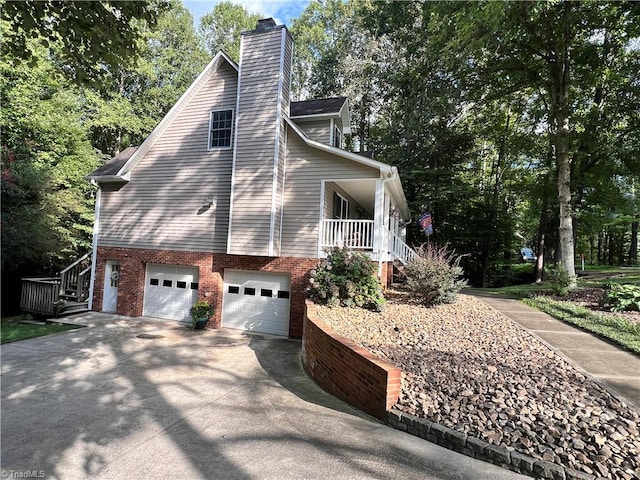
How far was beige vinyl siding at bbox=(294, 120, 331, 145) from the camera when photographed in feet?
38.7

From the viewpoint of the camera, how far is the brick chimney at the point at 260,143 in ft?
32.4

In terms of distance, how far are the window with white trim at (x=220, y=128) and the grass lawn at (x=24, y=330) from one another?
23.2 feet

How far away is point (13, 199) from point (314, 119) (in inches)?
445

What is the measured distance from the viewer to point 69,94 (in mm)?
17703

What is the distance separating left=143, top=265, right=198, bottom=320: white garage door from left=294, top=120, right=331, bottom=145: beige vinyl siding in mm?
6267

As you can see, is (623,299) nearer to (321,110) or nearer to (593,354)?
(593,354)

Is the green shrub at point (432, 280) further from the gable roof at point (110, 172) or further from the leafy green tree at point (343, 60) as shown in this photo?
the leafy green tree at point (343, 60)

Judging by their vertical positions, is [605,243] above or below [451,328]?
above

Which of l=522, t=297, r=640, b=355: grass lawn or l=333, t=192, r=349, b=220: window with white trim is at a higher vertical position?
l=333, t=192, r=349, b=220: window with white trim

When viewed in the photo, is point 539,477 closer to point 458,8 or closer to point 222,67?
point 222,67

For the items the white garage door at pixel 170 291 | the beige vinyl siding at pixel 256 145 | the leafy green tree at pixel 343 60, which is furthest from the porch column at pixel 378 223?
the leafy green tree at pixel 343 60

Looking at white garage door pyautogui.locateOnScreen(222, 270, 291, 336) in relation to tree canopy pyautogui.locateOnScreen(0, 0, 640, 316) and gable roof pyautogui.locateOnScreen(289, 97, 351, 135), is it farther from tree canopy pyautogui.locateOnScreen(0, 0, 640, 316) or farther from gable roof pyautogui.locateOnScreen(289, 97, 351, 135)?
tree canopy pyautogui.locateOnScreen(0, 0, 640, 316)

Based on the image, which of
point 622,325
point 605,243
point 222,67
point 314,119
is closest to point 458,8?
point 314,119

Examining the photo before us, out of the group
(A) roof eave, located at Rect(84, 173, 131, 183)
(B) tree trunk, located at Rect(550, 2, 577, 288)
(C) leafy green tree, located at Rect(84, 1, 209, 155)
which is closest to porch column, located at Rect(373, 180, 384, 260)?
(B) tree trunk, located at Rect(550, 2, 577, 288)
